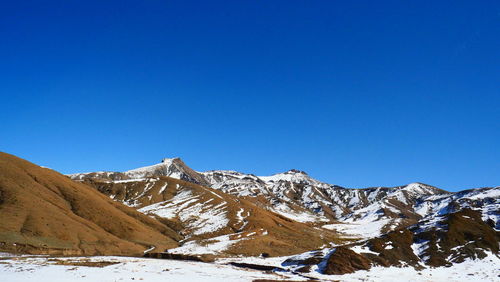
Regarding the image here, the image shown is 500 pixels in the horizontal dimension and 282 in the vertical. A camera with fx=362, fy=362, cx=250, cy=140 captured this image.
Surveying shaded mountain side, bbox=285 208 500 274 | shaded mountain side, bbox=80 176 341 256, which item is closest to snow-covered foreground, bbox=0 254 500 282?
shaded mountain side, bbox=285 208 500 274

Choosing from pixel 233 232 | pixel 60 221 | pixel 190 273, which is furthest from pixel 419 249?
pixel 233 232

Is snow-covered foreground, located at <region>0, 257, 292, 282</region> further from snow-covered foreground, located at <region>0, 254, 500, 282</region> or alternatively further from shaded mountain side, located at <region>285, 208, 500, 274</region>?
shaded mountain side, located at <region>285, 208, 500, 274</region>

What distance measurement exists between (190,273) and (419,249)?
38.8 metres

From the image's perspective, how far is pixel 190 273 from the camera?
41.2 metres

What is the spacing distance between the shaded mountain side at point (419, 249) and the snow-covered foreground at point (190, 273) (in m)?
1.68

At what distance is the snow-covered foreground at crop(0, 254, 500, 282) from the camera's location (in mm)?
34000

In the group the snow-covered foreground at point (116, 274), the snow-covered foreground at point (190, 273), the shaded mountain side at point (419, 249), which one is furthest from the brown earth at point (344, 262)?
the snow-covered foreground at point (116, 274)

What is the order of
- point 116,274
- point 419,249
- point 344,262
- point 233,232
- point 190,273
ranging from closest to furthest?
point 116,274 < point 190,273 < point 344,262 < point 419,249 < point 233,232

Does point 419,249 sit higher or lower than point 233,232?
lower

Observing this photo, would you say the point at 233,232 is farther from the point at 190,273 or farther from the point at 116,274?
the point at 116,274

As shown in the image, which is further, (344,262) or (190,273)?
(344,262)

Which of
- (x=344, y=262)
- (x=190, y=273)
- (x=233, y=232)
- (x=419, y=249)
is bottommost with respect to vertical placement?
(x=190, y=273)

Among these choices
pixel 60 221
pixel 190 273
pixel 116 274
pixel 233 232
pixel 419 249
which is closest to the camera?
pixel 116 274

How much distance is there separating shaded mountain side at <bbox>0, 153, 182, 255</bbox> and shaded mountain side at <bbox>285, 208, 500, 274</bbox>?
5964cm
